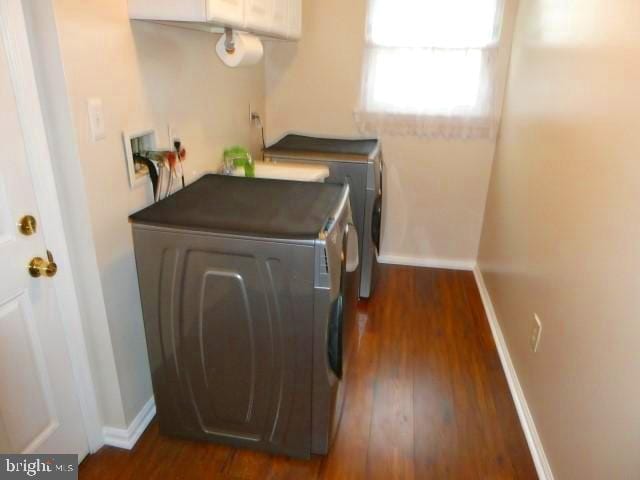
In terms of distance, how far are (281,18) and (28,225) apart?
1598 mm

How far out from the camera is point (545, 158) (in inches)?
75.0

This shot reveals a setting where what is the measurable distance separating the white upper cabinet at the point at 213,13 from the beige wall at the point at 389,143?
80cm

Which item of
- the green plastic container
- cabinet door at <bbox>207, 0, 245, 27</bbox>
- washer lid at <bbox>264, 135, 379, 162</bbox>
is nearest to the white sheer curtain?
washer lid at <bbox>264, 135, 379, 162</bbox>

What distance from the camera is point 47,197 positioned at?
1276mm

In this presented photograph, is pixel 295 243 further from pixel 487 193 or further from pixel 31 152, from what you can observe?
pixel 487 193

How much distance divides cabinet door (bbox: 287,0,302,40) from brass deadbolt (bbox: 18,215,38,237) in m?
1.68

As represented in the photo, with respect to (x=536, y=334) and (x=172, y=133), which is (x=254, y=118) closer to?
(x=172, y=133)

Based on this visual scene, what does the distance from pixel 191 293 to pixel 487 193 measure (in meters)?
2.27

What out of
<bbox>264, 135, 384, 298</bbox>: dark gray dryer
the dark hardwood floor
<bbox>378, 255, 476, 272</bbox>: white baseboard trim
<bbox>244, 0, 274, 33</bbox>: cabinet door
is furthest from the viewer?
<bbox>378, 255, 476, 272</bbox>: white baseboard trim

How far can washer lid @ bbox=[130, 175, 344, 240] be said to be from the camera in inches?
54.0

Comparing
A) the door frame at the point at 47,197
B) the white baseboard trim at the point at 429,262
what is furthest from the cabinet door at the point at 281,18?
the white baseboard trim at the point at 429,262

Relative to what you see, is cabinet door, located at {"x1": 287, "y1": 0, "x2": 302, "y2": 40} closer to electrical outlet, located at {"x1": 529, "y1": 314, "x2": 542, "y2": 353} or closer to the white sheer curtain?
the white sheer curtain

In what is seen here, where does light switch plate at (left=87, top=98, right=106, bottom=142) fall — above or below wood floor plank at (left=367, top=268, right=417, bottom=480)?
above

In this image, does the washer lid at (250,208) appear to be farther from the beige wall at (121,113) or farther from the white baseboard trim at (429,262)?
the white baseboard trim at (429,262)
